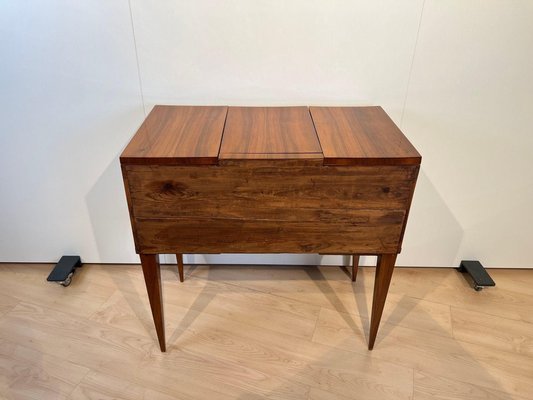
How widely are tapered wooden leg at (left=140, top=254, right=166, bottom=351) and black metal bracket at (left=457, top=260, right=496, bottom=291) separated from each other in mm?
1162

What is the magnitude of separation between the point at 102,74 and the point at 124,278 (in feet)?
2.56

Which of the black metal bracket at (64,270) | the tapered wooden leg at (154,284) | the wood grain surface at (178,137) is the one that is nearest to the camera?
the wood grain surface at (178,137)

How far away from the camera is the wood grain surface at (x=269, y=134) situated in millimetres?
875

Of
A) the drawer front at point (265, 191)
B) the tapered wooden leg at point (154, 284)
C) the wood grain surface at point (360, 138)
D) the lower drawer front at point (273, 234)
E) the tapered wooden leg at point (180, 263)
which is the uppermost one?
the wood grain surface at point (360, 138)

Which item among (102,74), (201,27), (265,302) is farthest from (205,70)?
(265,302)

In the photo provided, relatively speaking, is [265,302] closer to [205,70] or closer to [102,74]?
[205,70]

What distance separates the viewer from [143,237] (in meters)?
0.95

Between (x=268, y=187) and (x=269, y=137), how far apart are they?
15 cm

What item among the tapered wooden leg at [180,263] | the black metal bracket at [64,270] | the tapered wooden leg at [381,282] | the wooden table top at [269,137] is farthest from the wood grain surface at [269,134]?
the black metal bracket at [64,270]

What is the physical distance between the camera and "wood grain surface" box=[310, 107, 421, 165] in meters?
0.85

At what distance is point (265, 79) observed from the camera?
3.90ft

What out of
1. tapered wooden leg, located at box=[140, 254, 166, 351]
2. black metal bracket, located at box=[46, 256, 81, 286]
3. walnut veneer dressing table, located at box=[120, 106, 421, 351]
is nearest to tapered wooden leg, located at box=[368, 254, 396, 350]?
walnut veneer dressing table, located at box=[120, 106, 421, 351]

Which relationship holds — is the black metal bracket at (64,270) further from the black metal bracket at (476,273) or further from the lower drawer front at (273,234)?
the black metal bracket at (476,273)

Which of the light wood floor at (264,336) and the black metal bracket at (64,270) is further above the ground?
the black metal bracket at (64,270)
